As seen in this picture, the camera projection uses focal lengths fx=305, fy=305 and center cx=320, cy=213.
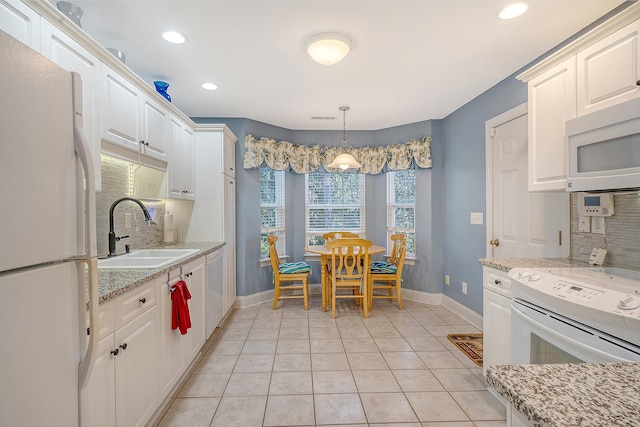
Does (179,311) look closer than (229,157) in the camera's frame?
Yes

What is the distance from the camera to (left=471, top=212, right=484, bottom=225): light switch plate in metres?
3.31

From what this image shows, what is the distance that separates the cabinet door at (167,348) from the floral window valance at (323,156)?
7.79 feet

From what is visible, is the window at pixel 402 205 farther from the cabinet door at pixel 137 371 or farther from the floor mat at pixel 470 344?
the cabinet door at pixel 137 371

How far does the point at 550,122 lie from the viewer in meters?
1.97

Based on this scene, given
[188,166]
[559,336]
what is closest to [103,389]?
[559,336]

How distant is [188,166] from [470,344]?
337cm

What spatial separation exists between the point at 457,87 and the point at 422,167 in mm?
1268

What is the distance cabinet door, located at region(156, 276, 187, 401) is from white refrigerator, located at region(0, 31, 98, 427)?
3.10ft

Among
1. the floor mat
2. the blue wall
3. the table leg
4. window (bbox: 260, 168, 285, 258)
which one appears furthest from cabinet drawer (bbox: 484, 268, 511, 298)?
window (bbox: 260, 168, 285, 258)

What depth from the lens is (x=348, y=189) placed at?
15.8 feet

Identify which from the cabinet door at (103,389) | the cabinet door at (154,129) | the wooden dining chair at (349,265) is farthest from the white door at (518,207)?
the cabinet door at (154,129)

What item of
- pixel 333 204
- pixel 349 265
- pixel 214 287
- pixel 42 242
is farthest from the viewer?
pixel 333 204

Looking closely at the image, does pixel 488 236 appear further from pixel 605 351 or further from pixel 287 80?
pixel 287 80

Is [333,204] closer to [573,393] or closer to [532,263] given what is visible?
[532,263]
